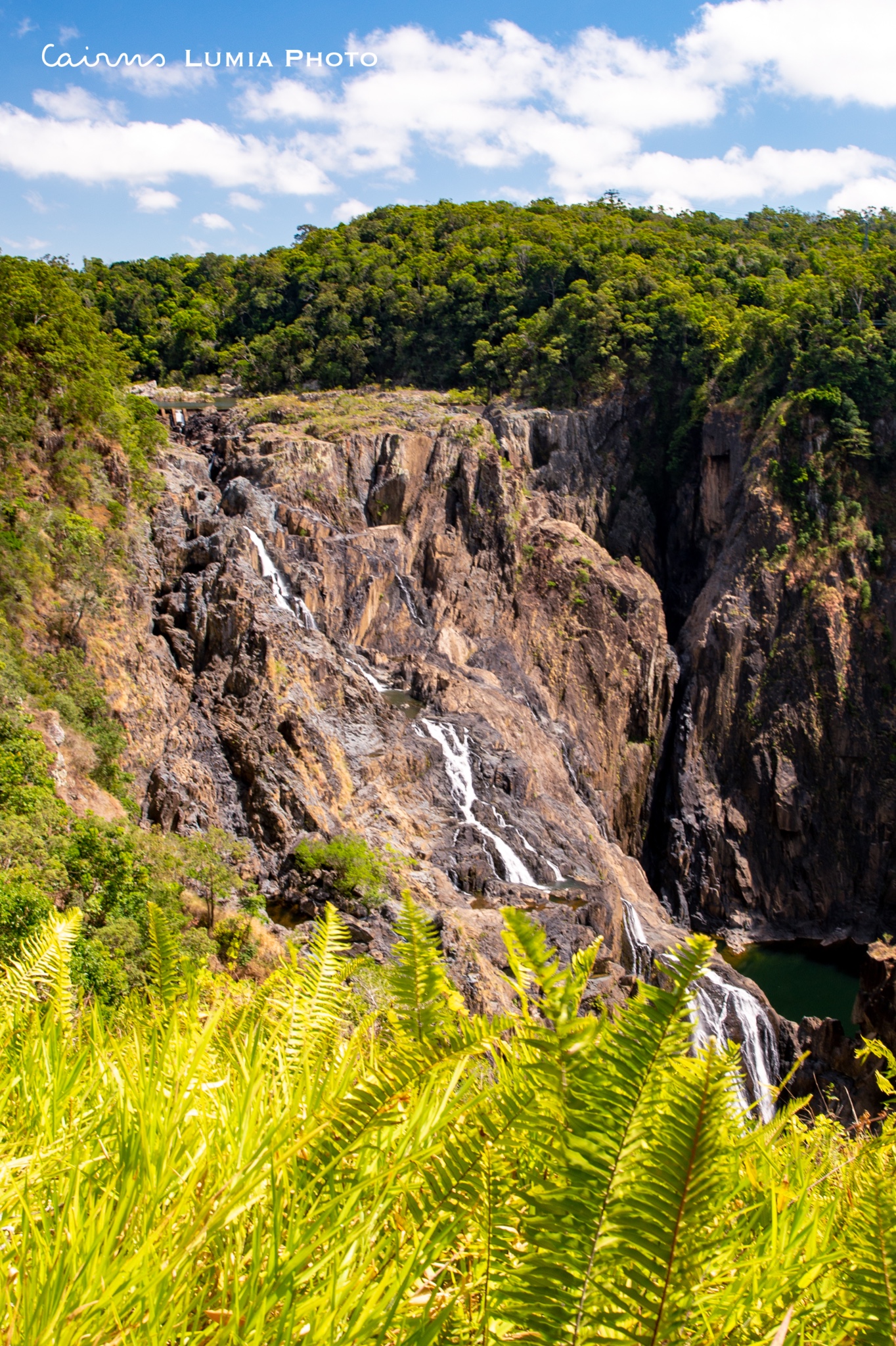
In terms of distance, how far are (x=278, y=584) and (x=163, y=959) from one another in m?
23.8

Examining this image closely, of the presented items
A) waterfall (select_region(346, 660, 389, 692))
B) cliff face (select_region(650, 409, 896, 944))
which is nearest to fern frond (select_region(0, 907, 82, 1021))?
waterfall (select_region(346, 660, 389, 692))

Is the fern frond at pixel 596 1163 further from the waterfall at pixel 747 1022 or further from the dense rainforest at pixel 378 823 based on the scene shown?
the waterfall at pixel 747 1022

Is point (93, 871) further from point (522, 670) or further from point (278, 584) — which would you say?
point (522, 670)

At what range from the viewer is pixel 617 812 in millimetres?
30422

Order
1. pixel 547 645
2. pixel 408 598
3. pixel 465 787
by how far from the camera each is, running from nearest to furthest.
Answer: pixel 465 787 → pixel 408 598 → pixel 547 645

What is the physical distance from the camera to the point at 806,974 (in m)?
26.7

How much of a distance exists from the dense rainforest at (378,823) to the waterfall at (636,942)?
0.20 metres

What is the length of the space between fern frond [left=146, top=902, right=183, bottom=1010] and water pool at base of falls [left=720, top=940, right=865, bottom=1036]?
24.1 metres

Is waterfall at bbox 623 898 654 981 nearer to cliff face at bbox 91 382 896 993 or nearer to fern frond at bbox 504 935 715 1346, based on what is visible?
cliff face at bbox 91 382 896 993

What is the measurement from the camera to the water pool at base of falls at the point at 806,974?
24.2m

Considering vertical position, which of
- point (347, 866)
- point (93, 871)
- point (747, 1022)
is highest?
point (93, 871)

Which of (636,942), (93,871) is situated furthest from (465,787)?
(93,871)

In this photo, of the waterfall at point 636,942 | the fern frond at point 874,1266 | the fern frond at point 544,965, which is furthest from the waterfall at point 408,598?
the fern frond at point 544,965

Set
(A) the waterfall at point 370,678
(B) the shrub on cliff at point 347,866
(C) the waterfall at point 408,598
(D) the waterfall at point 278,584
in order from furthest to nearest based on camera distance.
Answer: (C) the waterfall at point 408,598 → (D) the waterfall at point 278,584 → (A) the waterfall at point 370,678 → (B) the shrub on cliff at point 347,866
